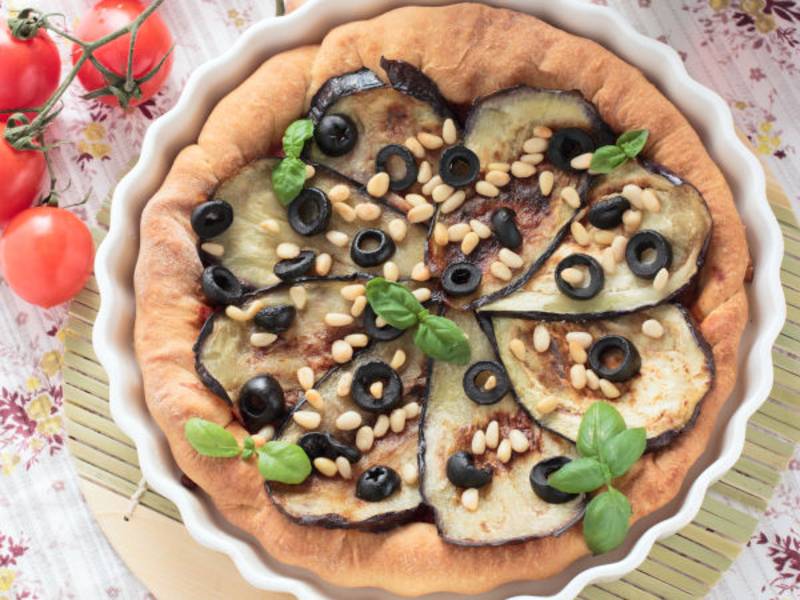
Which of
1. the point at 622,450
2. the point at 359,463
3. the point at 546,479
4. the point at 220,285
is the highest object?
the point at 220,285

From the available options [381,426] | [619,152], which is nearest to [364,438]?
[381,426]

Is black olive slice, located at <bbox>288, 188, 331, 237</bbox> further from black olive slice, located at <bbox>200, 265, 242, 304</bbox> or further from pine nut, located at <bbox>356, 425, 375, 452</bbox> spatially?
pine nut, located at <bbox>356, 425, 375, 452</bbox>

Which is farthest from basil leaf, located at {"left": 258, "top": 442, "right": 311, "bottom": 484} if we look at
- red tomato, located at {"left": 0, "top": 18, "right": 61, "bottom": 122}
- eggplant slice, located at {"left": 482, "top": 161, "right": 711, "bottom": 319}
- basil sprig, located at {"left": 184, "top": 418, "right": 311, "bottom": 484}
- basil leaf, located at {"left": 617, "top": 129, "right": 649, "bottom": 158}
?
red tomato, located at {"left": 0, "top": 18, "right": 61, "bottom": 122}

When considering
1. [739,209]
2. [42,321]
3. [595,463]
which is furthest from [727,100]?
[42,321]

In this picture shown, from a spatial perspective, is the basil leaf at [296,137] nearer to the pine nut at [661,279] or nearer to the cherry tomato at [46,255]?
the cherry tomato at [46,255]

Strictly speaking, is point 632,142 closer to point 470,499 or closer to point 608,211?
point 608,211

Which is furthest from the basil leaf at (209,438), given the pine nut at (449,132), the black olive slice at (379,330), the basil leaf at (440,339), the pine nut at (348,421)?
the pine nut at (449,132)
